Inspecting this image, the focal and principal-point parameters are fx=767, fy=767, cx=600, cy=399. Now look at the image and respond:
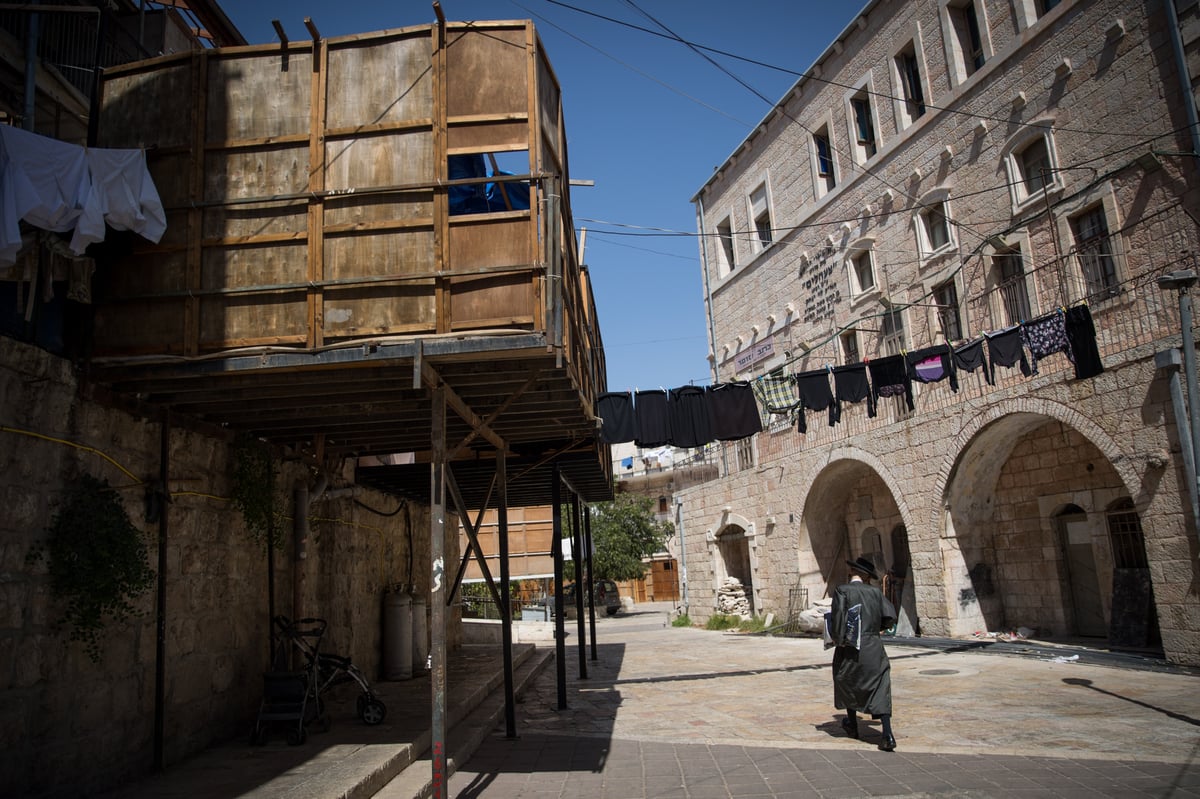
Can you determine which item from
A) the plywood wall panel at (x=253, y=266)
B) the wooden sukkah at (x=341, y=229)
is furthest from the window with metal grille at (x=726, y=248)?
the plywood wall panel at (x=253, y=266)

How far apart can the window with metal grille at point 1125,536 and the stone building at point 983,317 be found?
0.04 m

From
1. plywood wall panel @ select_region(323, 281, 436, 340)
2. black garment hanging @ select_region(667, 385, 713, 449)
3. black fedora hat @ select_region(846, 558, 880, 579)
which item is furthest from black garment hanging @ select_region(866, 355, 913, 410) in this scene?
plywood wall panel @ select_region(323, 281, 436, 340)

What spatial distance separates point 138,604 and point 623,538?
34.4 meters

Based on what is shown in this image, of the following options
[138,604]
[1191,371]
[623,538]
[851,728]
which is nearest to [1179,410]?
[1191,371]

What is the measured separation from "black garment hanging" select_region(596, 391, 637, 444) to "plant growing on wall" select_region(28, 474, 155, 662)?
6.66m

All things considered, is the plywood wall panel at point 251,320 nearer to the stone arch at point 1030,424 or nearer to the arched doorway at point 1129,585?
the stone arch at point 1030,424

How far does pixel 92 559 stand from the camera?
207 inches

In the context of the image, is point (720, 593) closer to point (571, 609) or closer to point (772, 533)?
point (772, 533)

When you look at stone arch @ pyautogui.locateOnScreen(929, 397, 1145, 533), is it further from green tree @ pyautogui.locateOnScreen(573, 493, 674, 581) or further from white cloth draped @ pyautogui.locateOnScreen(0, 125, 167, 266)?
green tree @ pyautogui.locateOnScreen(573, 493, 674, 581)

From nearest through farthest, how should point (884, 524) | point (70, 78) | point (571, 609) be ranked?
point (70, 78) < point (884, 524) < point (571, 609)

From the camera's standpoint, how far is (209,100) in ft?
20.5

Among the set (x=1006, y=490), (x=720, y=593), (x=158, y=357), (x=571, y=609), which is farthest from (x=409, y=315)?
(x=571, y=609)

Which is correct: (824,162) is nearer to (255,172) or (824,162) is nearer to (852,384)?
(852,384)

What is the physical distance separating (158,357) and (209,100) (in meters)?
2.21
